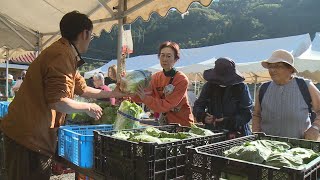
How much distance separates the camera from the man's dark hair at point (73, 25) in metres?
2.27

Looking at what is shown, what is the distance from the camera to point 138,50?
5647cm

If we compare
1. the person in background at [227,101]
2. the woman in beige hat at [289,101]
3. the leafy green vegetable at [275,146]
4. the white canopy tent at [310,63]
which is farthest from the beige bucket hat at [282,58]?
the white canopy tent at [310,63]

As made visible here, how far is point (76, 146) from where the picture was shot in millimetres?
2164

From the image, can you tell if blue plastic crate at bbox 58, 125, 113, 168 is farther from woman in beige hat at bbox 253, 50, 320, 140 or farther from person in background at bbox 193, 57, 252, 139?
woman in beige hat at bbox 253, 50, 320, 140

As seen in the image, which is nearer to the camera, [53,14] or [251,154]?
[251,154]

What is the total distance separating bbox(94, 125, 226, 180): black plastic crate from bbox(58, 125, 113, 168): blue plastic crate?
3.8 inches

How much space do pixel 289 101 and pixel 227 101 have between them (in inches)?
20.0

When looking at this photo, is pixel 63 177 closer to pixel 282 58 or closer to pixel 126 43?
pixel 126 43

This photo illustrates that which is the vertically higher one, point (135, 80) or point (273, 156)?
point (135, 80)

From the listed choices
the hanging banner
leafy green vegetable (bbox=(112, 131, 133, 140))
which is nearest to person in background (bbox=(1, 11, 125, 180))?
leafy green vegetable (bbox=(112, 131, 133, 140))

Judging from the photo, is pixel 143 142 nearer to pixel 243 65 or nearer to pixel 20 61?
pixel 243 65

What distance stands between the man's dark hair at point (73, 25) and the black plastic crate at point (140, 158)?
765 mm

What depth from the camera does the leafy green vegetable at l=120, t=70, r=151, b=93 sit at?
2.52m

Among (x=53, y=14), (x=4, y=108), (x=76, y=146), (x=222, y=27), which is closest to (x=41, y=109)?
(x=76, y=146)
